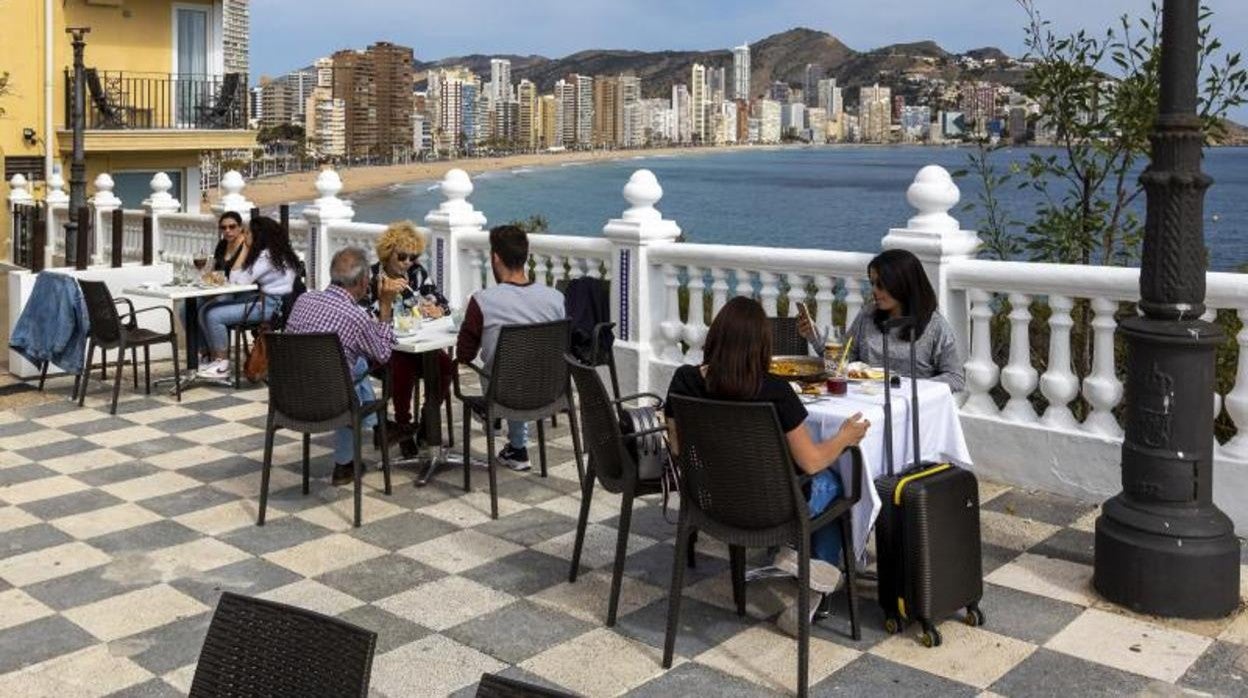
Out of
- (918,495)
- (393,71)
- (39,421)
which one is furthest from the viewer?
(393,71)

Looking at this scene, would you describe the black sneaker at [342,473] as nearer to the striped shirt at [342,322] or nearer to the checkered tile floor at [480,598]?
the checkered tile floor at [480,598]

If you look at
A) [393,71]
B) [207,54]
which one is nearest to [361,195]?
[393,71]

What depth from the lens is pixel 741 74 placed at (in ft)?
621

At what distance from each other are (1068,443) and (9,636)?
4640mm

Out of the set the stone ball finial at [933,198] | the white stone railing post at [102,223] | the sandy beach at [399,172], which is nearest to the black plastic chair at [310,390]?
the stone ball finial at [933,198]

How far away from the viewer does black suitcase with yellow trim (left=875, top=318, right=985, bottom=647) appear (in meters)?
4.17

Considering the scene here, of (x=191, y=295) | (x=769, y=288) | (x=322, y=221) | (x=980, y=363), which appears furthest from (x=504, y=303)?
(x=322, y=221)

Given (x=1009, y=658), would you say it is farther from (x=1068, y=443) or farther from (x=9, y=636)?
(x=9, y=636)

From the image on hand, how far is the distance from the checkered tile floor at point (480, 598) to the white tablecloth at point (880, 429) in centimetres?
51

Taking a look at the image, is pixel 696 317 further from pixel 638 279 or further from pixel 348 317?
pixel 348 317

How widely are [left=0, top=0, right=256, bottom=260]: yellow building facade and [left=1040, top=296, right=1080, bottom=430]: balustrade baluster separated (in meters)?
19.2

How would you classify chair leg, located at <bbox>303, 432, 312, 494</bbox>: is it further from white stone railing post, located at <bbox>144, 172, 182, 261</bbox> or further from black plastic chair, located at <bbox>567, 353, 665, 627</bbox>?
white stone railing post, located at <bbox>144, 172, 182, 261</bbox>

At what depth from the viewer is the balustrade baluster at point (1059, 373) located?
605 cm

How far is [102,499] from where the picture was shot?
6.23 meters
